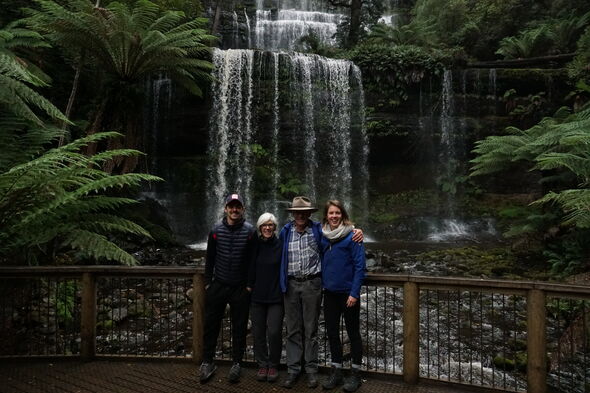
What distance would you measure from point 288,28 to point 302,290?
77.2ft

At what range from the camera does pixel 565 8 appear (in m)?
17.6

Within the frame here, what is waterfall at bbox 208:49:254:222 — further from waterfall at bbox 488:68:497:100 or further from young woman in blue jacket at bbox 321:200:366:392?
young woman in blue jacket at bbox 321:200:366:392

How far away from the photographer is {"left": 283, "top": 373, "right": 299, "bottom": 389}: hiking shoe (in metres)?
3.43

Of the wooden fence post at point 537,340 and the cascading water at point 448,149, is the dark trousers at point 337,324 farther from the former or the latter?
the cascading water at point 448,149

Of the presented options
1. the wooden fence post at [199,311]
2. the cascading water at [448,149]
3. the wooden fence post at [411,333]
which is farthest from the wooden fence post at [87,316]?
the cascading water at [448,149]

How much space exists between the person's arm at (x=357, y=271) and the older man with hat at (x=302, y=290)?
112 mm

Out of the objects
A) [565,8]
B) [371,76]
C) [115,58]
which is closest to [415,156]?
[371,76]

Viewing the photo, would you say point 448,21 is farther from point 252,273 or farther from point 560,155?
point 252,273

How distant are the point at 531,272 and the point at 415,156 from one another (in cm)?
906

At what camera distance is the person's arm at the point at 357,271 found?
3324 millimetres

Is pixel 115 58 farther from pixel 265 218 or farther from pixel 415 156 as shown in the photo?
pixel 415 156

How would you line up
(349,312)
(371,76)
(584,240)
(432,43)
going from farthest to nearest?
1. (432,43)
2. (371,76)
3. (584,240)
4. (349,312)

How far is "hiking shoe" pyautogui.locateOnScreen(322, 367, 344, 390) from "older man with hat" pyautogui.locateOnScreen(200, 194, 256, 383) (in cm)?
75

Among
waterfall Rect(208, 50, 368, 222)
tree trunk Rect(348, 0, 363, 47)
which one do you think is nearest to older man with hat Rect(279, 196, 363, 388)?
waterfall Rect(208, 50, 368, 222)
